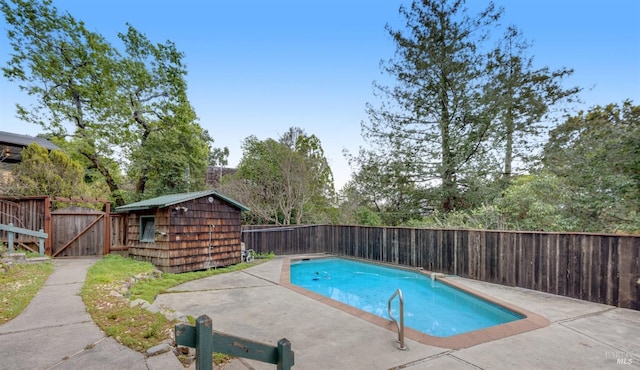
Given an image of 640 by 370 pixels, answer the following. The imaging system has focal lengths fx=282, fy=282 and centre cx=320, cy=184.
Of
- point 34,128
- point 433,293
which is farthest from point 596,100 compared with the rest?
point 34,128

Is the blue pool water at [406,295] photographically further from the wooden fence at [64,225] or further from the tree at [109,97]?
the tree at [109,97]

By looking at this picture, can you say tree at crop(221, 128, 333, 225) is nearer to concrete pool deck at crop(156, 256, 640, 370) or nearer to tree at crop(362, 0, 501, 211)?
tree at crop(362, 0, 501, 211)

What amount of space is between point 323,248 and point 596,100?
1275cm

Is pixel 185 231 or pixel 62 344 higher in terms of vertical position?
pixel 185 231

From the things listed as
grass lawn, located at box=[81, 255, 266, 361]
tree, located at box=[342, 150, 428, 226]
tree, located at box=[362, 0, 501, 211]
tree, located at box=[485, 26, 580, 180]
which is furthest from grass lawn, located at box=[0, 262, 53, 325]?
tree, located at box=[485, 26, 580, 180]

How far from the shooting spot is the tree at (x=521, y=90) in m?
11.6

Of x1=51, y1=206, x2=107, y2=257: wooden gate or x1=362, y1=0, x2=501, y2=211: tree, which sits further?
x1=362, y1=0, x2=501, y2=211: tree

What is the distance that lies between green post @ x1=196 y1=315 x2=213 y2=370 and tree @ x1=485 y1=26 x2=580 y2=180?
1305 cm

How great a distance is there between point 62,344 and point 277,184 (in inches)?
492

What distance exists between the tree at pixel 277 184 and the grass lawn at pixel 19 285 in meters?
8.92

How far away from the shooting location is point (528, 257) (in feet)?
19.5

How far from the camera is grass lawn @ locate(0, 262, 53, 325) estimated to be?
384cm

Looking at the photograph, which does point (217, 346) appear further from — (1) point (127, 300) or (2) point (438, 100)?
(2) point (438, 100)

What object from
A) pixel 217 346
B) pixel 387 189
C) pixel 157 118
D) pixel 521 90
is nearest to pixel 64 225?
pixel 157 118
